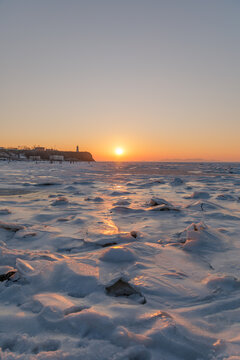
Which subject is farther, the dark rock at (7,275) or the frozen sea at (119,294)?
the dark rock at (7,275)

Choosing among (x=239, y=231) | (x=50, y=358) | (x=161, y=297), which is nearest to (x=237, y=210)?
(x=239, y=231)

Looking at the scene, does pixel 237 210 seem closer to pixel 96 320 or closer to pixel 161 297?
pixel 161 297

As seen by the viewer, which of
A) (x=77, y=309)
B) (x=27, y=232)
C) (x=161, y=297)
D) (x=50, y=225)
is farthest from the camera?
(x=50, y=225)

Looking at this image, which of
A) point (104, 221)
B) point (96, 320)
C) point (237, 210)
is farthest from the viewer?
point (237, 210)

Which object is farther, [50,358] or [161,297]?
[161,297]

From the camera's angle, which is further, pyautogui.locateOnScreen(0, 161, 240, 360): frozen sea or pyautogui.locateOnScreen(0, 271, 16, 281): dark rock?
pyautogui.locateOnScreen(0, 271, 16, 281): dark rock

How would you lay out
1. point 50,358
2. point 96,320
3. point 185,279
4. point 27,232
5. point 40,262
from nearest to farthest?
point 50,358, point 96,320, point 185,279, point 40,262, point 27,232

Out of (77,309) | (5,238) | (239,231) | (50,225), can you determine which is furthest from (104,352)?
(239,231)

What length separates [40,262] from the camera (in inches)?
74.2

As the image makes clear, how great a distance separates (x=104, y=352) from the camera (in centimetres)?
100

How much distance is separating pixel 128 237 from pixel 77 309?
52.6 inches

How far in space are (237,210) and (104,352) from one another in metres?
4.19

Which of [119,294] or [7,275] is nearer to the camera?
[119,294]

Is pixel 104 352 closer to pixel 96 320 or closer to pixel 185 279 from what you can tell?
pixel 96 320
